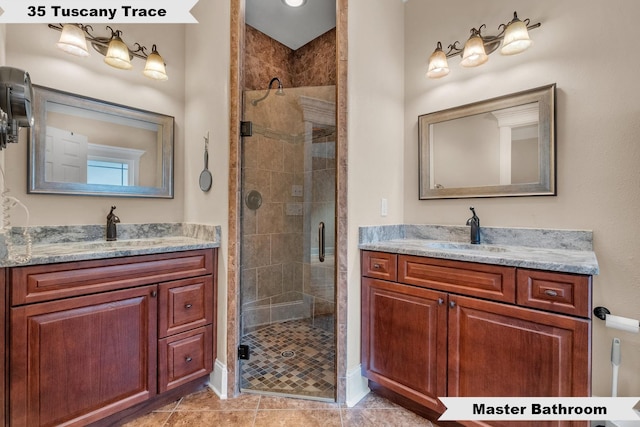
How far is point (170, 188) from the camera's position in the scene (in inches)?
83.3

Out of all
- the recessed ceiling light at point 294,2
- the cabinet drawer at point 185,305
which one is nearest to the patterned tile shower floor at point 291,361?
the cabinet drawer at point 185,305

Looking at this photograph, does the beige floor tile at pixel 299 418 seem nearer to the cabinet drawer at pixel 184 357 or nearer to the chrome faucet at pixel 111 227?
the cabinet drawer at pixel 184 357

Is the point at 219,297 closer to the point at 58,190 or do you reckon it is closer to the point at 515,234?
the point at 58,190

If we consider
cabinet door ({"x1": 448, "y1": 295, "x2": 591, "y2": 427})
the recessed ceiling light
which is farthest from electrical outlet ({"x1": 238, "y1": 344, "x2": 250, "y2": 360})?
the recessed ceiling light

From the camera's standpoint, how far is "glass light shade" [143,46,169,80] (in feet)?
6.16

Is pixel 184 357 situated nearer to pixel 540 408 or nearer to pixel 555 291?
pixel 540 408

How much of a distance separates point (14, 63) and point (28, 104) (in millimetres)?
647

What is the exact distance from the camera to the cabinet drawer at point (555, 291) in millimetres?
1054

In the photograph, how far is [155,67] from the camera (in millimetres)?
1890

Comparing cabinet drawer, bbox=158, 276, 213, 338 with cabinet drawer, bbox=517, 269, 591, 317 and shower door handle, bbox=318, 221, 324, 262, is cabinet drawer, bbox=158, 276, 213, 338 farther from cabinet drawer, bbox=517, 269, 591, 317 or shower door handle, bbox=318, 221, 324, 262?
cabinet drawer, bbox=517, 269, 591, 317

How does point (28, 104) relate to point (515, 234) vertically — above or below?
above

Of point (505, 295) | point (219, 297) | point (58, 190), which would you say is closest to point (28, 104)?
point (58, 190)

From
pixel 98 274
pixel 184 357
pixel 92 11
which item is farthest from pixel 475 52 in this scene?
pixel 184 357

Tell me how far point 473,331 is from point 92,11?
2782 millimetres
